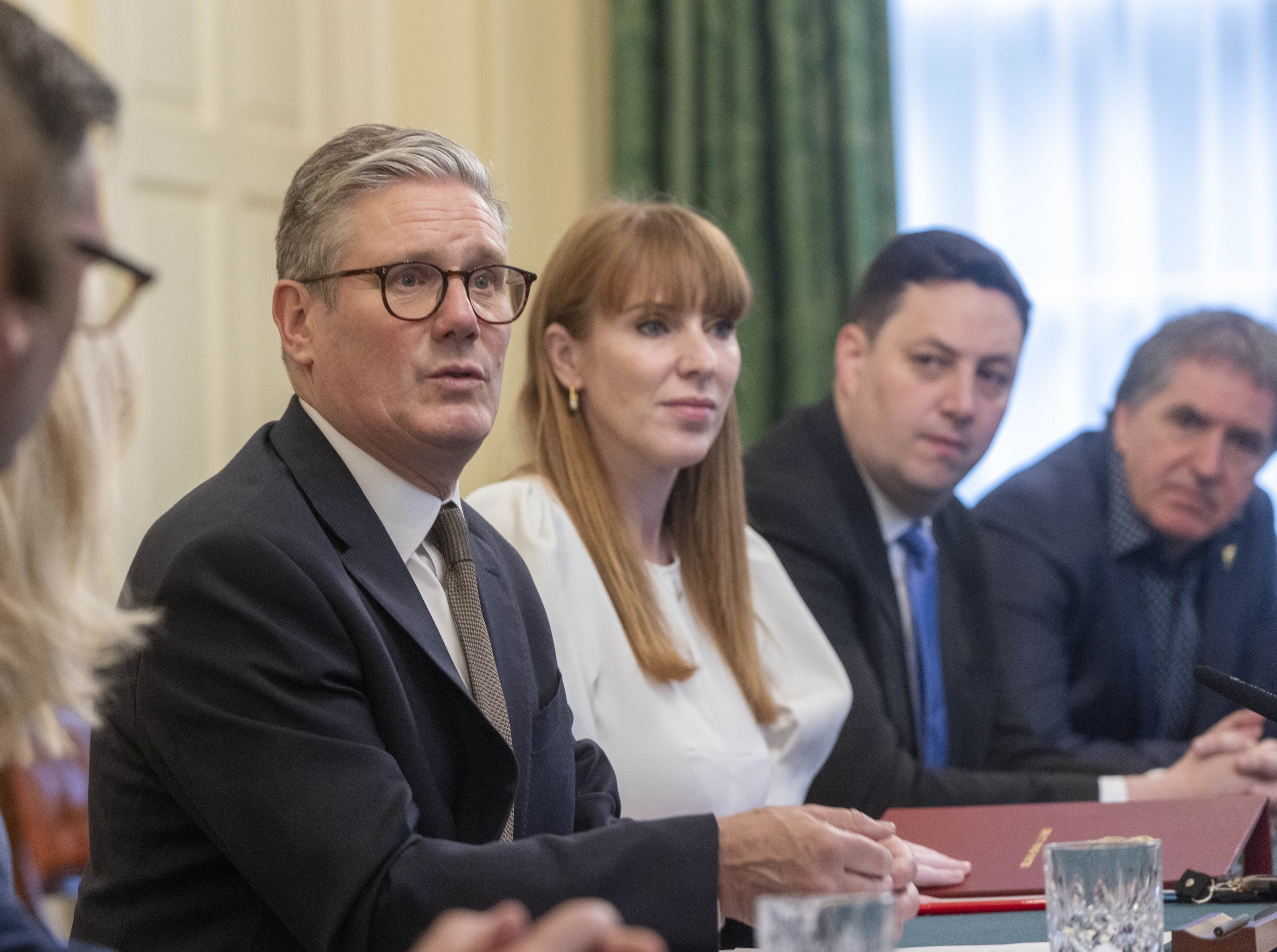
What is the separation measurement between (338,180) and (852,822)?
2.67ft

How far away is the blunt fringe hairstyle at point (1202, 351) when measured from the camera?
2812 millimetres

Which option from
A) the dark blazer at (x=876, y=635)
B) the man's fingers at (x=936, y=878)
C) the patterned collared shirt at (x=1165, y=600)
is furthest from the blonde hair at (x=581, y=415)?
the patterned collared shirt at (x=1165, y=600)

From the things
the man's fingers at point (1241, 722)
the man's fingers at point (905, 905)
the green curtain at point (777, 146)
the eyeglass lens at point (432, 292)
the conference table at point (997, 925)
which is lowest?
the man's fingers at point (1241, 722)

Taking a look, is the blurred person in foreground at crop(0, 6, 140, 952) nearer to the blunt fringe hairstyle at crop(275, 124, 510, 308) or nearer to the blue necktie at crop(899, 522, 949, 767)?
the blunt fringe hairstyle at crop(275, 124, 510, 308)

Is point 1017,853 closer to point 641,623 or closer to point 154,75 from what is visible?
point 641,623

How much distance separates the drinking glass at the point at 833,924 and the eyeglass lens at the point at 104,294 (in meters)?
0.48

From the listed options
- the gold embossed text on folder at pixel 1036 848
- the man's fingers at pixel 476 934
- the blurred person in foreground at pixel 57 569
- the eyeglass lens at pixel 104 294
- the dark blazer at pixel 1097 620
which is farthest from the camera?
the dark blazer at pixel 1097 620

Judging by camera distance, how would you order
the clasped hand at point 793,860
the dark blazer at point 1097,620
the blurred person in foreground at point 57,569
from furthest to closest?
the dark blazer at point 1097,620
the clasped hand at point 793,860
the blurred person in foreground at point 57,569

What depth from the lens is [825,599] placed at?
2.45 m

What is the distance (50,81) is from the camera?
0.74 meters

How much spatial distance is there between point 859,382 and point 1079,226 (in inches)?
55.8

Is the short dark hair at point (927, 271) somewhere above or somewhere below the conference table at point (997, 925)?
above

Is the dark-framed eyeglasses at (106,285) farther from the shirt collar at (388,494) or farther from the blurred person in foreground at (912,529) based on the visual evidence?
the blurred person in foreground at (912,529)

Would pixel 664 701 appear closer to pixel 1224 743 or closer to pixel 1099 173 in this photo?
pixel 1224 743
